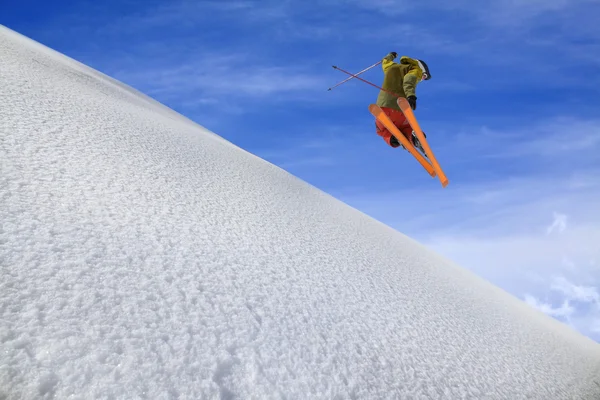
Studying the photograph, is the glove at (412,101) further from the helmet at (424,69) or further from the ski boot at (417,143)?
the ski boot at (417,143)

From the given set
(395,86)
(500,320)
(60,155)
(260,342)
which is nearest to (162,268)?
(260,342)

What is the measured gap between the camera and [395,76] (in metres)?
5.74

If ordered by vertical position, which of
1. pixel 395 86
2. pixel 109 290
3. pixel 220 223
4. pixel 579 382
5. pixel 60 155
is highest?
pixel 395 86

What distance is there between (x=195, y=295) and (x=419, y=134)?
494 cm

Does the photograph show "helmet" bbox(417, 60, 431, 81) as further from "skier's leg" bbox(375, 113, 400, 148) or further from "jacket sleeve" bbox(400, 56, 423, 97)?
"skier's leg" bbox(375, 113, 400, 148)

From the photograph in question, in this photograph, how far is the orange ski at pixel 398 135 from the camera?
606cm

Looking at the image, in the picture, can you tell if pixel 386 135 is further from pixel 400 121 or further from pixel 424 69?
pixel 424 69

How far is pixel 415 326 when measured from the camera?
9.14 feet

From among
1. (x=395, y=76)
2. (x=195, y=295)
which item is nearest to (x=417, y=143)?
(x=395, y=76)

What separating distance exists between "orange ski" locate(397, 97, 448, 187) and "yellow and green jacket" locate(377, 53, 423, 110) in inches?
5.4

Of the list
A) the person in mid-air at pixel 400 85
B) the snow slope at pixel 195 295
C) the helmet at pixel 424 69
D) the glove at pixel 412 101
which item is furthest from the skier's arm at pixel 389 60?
the snow slope at pixel 195 295

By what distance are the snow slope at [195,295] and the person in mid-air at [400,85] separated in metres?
2.22

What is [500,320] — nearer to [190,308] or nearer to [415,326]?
[415,326]

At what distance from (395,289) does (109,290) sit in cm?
→ 230
